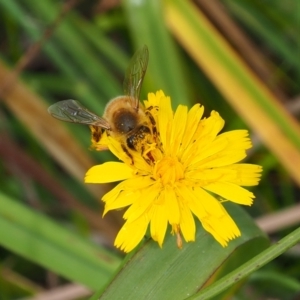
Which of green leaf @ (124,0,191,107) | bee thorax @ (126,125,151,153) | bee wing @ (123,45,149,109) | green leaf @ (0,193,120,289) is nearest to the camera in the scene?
bee thorax @ (126,125,151,153)

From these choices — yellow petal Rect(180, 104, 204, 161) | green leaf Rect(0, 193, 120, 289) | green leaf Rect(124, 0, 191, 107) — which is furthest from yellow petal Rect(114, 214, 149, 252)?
green leaf Rect(124, 0, 191, 107)

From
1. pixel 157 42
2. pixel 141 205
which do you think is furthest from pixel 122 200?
pixel 157 42

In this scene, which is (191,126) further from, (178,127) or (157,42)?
(157,42)

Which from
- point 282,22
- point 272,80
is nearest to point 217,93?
point 272,80

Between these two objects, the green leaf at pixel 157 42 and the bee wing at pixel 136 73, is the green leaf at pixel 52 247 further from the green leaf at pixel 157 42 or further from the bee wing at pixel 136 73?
the green leaf at pixel 157 42

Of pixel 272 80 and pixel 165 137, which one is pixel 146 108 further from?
pixel 272 80

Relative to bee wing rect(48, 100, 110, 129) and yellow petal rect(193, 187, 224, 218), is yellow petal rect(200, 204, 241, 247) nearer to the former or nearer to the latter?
yellow petal rect(193, 187, 224, 218)
